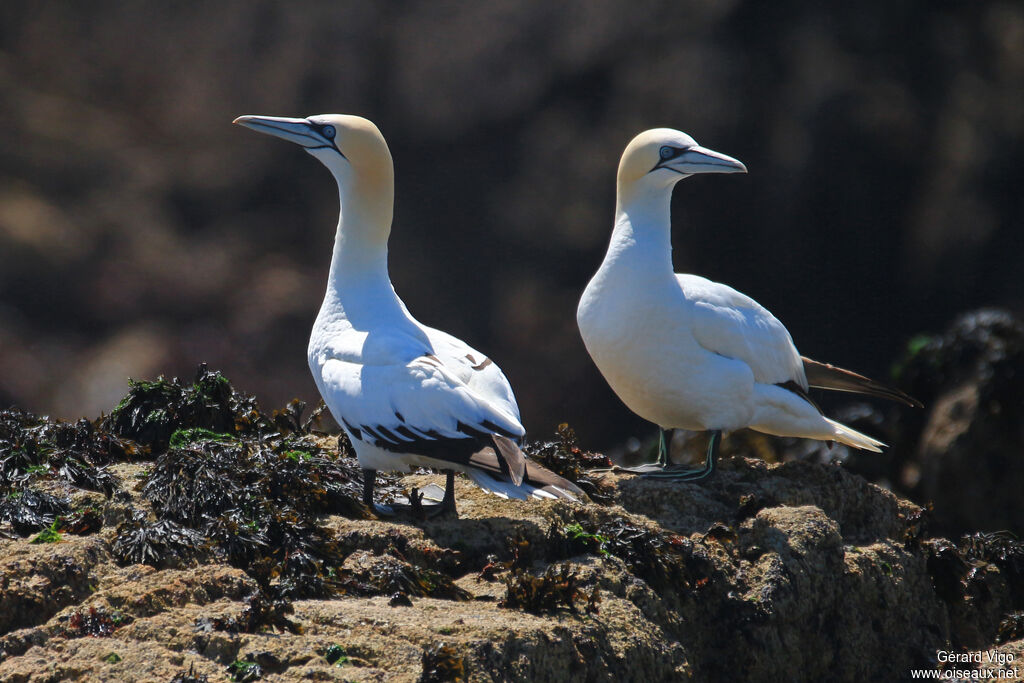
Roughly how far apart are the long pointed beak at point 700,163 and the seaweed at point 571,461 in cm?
162

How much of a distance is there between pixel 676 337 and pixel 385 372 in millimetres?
1782

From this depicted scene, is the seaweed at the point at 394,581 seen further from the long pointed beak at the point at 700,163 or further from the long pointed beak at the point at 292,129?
the long pointed beak at the point at 700,163

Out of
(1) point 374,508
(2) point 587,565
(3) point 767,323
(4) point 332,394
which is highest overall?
(3) point 767,323

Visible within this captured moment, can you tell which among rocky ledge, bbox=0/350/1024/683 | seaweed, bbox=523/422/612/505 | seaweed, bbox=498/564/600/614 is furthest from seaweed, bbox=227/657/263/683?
seaweed, bbox=523/422/612/505

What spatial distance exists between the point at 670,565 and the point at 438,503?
3.76ft

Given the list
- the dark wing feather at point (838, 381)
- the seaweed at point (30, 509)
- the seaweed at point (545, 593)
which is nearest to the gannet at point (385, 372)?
the seaweed at point (545, 593)

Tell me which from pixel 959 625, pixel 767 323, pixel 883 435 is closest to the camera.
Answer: pixel 959 625

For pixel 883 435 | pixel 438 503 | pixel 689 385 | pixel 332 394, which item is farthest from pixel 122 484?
pixel 883 435

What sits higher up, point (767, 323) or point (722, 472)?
point (767, 323)

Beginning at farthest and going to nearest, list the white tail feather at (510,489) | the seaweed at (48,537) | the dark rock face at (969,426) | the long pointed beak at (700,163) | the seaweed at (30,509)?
the dark rock face at (969,426) < the long pointed beak at (700,163) < the white tail feather at (510,489) < the seaweed at (30,509) < the seaweed at (48,537)

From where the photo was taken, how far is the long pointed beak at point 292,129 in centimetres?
616

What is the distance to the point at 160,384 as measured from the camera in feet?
21.2

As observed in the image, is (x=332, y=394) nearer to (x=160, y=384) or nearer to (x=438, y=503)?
(x=438, y=503)

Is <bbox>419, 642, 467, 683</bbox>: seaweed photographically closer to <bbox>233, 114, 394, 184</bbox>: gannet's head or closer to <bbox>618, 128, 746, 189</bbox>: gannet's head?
<bbox>233, 114, 394, 184</bbox>: gannet's head
